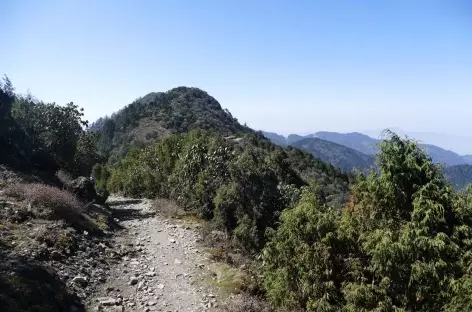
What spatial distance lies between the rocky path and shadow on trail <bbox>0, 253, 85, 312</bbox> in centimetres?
79

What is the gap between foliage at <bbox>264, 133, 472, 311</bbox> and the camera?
707 cm

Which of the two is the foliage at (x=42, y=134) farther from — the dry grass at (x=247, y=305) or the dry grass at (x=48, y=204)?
the dry grass at (x=247, y=305)

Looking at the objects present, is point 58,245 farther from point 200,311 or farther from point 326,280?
point 326,280

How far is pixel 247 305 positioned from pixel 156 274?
402 cm

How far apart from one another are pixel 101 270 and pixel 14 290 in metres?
4.23

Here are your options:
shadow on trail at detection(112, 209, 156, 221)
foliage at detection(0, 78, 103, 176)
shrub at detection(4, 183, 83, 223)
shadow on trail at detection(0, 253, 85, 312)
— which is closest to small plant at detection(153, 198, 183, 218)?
shadow on trail at detection(112, 209, 156, 221)

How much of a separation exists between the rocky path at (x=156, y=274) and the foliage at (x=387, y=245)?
337 centimetres

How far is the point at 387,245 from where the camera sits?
720 cm

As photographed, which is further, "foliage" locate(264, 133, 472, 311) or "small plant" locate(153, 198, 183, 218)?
"small plant" locate(153, 198, 183, 218)

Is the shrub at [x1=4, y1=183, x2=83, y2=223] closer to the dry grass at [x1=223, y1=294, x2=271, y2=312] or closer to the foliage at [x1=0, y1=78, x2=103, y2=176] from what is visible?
the dry grass at [x1=223, y1=294, x2=271, y2=312]

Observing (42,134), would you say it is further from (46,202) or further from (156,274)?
(156,274)

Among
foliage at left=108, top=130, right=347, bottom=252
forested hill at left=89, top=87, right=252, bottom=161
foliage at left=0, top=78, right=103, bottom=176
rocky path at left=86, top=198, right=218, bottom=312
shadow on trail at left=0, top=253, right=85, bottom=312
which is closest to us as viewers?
shadow on trail at left=0, top=253, right=85, bottom=312

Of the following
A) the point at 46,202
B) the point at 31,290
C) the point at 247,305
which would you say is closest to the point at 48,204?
the point at 46,202

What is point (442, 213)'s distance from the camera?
7.29 metres
